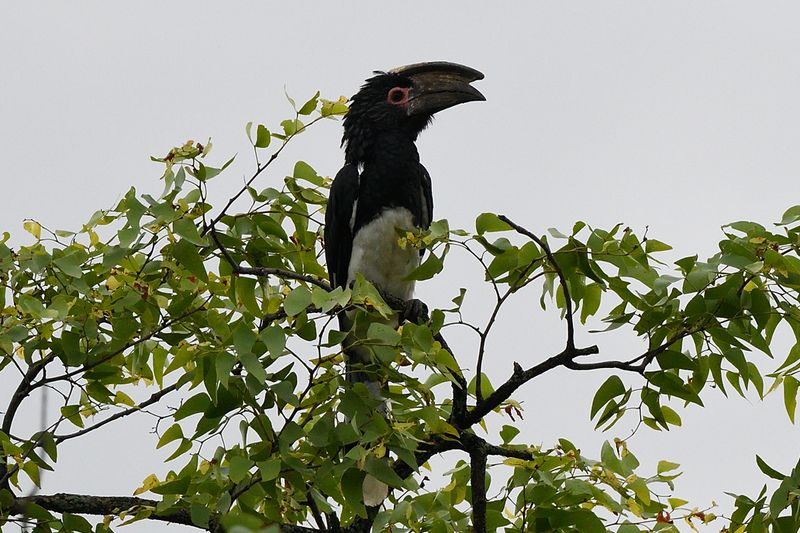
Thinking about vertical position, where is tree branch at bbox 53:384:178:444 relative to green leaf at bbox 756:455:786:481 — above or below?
above

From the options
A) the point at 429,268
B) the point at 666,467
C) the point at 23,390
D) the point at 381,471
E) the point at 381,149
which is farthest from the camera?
the point at 381,149

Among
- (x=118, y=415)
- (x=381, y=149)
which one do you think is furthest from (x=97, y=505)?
(x=381, y=149)

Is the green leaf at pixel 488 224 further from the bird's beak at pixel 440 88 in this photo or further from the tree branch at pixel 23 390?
the bird's beak at pixel 440 88

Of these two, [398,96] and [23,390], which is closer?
[23,390]

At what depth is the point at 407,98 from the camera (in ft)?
15.8

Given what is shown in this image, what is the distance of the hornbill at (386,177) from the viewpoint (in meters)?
4.34

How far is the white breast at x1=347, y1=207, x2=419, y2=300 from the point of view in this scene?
4.34 meters

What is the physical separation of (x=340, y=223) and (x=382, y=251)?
7.9 inches

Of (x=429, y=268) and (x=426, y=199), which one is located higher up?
(x=426, y=199)

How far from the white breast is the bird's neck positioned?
0.89 ft

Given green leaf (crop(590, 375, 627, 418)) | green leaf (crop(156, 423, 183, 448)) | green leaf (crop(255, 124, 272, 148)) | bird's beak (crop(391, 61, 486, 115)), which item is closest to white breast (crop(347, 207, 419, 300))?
bird's beak (crop(391, 61, 486, 115))

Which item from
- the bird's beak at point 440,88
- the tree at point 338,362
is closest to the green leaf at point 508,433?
the tree at point 338,362

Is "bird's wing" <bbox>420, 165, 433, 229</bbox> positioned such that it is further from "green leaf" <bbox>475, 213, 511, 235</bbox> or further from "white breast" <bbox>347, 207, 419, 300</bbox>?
"green leaf" <bbox>475, 213, 511, 235</bbox>

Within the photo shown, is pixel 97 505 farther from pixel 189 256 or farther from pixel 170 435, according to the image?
pixel 189 256
